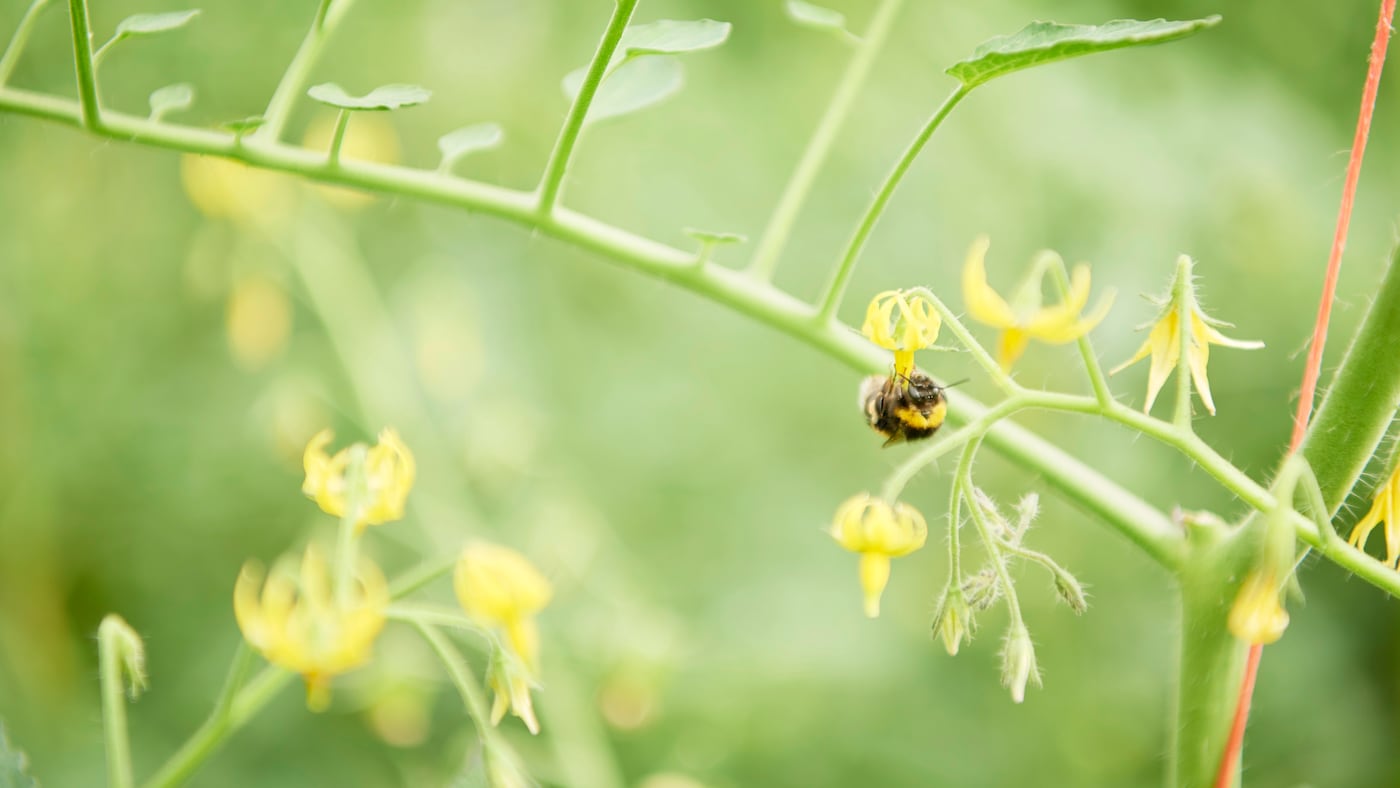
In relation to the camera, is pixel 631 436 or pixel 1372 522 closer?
pixel 1372 522

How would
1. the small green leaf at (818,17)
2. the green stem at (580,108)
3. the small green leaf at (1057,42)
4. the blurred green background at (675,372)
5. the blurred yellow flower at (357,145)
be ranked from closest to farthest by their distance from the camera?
the small green leaf at (1057,42), the green stem at (580,108), the small green leaf at (818,17), the blurred yellow flower at (357,145), the blurred green background at (675,372)

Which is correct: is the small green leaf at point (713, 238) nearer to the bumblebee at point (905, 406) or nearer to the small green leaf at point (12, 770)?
the bumblebee at point (905, 406)

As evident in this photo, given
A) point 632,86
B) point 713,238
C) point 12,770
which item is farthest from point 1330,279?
point 12,770

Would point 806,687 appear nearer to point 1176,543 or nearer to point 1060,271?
point 1176,543

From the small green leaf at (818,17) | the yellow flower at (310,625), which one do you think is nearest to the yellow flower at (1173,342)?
the small green leaf at (818,17)

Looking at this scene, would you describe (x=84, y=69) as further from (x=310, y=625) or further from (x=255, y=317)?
(x=255, y=317)

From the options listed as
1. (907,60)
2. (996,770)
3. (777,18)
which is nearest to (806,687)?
(996,770)
